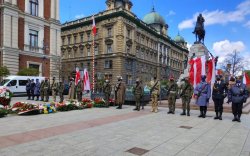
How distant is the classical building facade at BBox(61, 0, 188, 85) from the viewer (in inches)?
2032

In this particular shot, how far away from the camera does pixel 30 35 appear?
3216 cm

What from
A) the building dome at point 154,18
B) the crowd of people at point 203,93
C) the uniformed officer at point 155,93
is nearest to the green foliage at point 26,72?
the crowd of people at point 203,93

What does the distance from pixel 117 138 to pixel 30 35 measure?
29102 millimetres

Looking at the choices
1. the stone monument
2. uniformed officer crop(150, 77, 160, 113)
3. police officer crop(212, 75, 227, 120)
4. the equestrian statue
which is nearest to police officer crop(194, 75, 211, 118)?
police officer crop(212, 75, 227, 120)

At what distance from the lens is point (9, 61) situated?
28.5 metres

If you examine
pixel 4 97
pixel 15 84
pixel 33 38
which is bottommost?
pixel 4 97

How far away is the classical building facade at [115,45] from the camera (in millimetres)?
51625

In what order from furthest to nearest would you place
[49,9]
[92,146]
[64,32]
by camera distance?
[64,32] < [49,9] < [92,146]

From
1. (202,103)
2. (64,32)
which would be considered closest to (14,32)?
(202,103)

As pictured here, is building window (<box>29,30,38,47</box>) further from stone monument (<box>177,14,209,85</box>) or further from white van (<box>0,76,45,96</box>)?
stone monument (<box>177,14,209,85</box>)

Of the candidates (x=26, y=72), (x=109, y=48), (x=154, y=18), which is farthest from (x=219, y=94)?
(x=154, y=18)

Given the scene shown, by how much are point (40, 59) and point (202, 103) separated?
26.7 meters

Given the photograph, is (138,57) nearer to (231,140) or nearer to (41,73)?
(41,73)

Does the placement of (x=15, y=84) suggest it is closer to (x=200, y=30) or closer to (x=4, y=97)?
(x=4, y=97)
